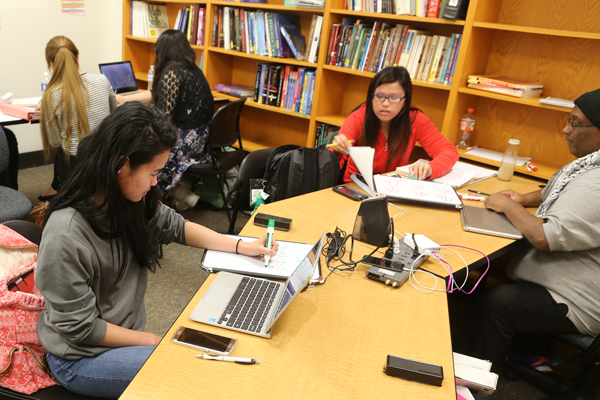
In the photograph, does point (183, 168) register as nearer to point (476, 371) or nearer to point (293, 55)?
point (293, 55)

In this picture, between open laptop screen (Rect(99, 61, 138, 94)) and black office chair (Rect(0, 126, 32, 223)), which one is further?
open laptop screen (Rect(99, 61, 138, 94))

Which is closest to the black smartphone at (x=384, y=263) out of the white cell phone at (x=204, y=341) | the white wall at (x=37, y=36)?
the white cell phone at (x=204, y=341)

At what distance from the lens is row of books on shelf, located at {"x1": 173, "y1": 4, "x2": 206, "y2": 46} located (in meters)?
3.89

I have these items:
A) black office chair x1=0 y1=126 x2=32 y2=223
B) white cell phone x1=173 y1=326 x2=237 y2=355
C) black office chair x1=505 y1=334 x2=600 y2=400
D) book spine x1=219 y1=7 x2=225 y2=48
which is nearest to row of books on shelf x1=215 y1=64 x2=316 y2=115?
book spine x1=219 y1=7 x2=225 y2=48

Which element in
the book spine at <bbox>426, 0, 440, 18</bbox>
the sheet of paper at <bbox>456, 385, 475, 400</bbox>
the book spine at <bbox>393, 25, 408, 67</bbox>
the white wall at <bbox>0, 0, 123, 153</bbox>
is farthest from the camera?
the white wall at <bbox>0, 0, 123, 153</bbox>

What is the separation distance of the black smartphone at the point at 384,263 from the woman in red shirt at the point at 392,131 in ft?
3.03

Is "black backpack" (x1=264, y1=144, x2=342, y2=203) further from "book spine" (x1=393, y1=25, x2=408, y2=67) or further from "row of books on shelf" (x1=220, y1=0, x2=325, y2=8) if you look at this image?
"row of books on shelf" (x1=220, y1=0, x2=325, y2=8)

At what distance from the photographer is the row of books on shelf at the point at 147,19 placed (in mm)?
4379

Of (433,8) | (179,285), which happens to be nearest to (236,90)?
(433,8)

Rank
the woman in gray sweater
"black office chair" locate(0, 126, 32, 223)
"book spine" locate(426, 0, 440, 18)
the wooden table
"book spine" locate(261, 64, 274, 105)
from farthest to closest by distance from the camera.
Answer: "book spine" locate(261, 64, 274, 105) < "book spine" locate(426, 0, 440, 18) < "black office chair" locate(0, 126, 32, 223) < the woman in gray sweater < the wooden table

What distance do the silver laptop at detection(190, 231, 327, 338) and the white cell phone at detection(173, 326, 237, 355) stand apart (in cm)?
5

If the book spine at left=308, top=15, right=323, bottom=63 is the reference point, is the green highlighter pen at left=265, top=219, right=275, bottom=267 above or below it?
below

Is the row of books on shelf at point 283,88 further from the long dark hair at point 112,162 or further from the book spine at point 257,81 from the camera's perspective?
the long dark hair at point 112,162

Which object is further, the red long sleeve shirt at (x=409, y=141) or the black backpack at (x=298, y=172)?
the red long sleeve shirt at (x=409, y=141)
